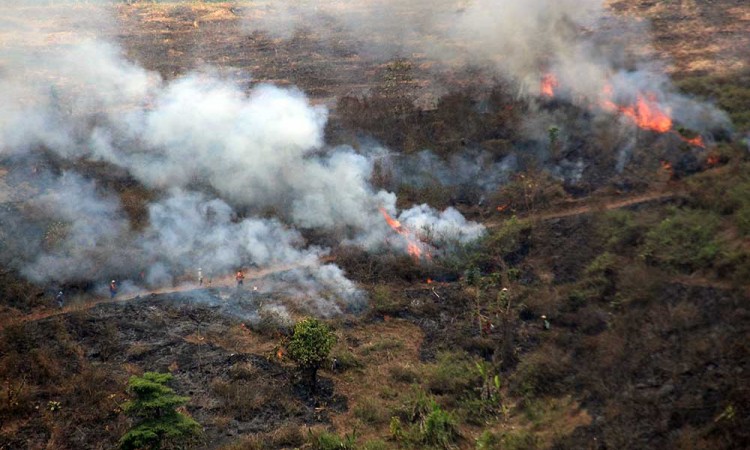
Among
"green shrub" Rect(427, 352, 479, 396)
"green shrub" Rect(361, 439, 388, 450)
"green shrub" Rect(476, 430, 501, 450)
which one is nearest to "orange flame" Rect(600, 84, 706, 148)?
"green shrub" Rect(427, 352, 479, 396)

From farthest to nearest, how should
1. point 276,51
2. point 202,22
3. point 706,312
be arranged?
point 202,22 < point 276,51 < point 706,312

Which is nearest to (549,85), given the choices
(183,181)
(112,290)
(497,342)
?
(497,342)

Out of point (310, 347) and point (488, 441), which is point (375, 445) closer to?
point (488, 441)

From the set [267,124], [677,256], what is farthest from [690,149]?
[267,124]

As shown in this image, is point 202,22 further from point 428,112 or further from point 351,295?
point 351,295

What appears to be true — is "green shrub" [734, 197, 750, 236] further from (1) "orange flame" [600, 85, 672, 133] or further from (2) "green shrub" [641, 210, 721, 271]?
(1) "orange flame" [600, 85, 672, 133]
